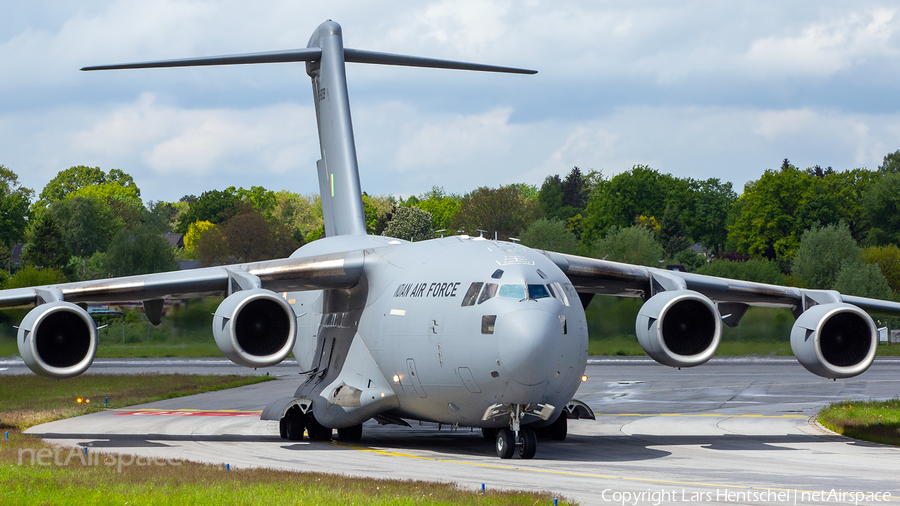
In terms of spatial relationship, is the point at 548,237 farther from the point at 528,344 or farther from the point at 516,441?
the point at 528,344

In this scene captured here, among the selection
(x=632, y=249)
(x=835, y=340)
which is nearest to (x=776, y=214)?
(x=632, y=249)

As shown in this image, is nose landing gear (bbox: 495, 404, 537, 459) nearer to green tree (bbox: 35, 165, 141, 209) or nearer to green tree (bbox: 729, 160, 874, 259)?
green tree (bbox: 729, 160, 874, 259)

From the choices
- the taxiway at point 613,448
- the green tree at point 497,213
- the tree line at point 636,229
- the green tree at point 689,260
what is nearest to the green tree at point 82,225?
the tree line at point 636,229

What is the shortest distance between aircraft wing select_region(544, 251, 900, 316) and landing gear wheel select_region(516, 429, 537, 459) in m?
4.09

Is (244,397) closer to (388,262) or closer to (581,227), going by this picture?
(388,262)

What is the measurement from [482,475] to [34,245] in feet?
211

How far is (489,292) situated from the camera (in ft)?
46.8

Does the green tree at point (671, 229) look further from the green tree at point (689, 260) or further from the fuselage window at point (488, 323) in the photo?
the fuselage window at point (488, 323)

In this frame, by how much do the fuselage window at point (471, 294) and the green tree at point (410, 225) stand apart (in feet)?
209

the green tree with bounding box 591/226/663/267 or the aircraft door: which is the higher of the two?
the green tree with bounding box 591/226/663/267

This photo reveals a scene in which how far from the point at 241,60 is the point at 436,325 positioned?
8105mm

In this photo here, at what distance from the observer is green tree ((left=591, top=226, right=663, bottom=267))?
198ft

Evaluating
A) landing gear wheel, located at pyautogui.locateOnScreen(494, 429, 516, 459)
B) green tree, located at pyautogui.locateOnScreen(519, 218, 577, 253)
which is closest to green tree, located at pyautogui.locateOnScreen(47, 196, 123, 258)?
green tree, located at pyautogui.locateOnScreen(519, 218, 577, 253)

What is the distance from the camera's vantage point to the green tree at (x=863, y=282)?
175ft
